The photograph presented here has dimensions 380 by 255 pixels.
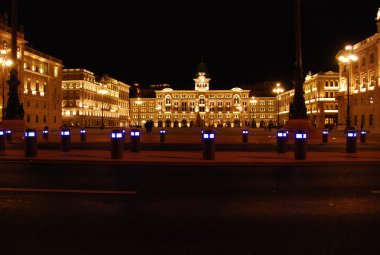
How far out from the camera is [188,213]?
6.84 metres

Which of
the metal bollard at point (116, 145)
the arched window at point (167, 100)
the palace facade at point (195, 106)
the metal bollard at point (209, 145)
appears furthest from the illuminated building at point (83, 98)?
the metal bollard at point (209, 145)

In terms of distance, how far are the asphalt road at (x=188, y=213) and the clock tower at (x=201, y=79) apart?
166 meters

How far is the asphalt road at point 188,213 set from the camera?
5.19 metres

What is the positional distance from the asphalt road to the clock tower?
544 ft

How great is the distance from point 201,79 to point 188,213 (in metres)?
171

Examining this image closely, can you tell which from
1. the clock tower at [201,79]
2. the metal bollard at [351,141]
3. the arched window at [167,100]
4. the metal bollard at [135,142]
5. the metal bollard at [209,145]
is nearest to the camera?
the metal bollard at [209,145]

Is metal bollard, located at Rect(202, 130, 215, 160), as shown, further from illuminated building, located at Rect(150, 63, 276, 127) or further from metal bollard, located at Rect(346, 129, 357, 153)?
illuminated building, located at Rect(150, 63, 276, 127)

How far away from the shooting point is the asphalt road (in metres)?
5.19

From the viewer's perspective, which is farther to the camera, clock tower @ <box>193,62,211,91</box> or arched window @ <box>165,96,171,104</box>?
clock tower @ <box>193,62,211,91</box>

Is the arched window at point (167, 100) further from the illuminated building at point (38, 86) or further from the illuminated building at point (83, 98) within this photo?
the illuminated building at point (38, 86)

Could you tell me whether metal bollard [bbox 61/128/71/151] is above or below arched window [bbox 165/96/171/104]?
below

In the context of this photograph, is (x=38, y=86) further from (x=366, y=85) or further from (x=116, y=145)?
(x=116, y=145)

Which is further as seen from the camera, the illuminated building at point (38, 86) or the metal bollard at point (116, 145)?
the illuminated building at point (38, 86)

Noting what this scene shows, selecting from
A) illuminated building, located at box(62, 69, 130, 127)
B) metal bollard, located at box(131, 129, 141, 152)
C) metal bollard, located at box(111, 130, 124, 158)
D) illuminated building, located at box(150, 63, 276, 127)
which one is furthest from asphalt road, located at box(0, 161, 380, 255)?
illuminated building, located at box(150, 63, 276, 127)
